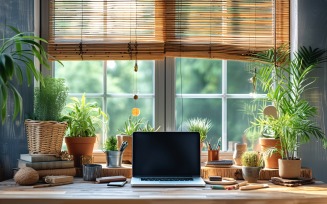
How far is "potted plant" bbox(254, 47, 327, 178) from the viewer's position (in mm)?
3014

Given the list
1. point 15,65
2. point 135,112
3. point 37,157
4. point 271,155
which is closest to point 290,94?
point 271,155

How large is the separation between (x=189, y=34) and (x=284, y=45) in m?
0.65

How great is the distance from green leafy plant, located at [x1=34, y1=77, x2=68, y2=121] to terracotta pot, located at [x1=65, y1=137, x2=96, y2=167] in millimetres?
181

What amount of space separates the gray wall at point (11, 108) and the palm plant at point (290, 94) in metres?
1.50

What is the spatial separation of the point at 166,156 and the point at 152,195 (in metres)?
0.52

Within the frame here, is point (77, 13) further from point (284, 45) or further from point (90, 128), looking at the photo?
point (284, 45)

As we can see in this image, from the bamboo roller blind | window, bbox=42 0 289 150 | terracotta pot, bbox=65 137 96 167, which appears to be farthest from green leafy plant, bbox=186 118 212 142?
terracotta pot, bbox=65 137 96 167

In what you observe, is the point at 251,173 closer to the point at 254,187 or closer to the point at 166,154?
the point at 254,187

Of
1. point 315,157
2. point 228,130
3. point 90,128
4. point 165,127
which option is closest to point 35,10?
point 90,128

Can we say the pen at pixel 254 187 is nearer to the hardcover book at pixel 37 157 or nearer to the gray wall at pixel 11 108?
the hardcover book at pixel 37 157

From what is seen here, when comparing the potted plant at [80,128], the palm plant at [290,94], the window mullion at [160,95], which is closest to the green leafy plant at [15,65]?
the potted plant at [80,128]

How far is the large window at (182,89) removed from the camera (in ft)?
11.3

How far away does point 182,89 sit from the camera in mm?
3451

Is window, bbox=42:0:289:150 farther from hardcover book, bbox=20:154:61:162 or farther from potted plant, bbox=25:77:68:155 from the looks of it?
hardcover book, bbox=20:154:61:162
